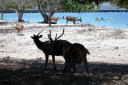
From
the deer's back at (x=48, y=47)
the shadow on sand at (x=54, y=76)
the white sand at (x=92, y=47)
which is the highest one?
the deer's back at (x=48, y=47)

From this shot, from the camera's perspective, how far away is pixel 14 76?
7.13m

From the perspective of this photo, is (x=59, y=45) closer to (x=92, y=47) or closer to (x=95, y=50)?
(x=95, y=50)

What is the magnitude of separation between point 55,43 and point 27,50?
6879 mm

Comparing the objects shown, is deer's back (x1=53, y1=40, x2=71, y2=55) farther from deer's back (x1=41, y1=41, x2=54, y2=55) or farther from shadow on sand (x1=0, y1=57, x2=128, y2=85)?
shadow on sand (x1=0, y1=57, x2=128, y2=85)

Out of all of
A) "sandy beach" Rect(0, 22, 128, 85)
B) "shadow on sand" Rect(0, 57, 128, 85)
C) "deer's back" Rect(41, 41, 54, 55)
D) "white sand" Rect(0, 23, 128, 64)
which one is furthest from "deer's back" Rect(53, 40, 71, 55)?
"white sand" Rect(0, 23, 128, 64)

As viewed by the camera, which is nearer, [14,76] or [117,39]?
[14,76]

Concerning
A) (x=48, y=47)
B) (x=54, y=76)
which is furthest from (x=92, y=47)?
(x=54, y=76)

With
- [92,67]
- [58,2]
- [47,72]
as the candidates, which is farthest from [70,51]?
[58,2]

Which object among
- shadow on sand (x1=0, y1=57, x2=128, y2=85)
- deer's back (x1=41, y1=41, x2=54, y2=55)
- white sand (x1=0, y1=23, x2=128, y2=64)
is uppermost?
deer's back (x1=41, y1=41, x2=54, y2=55)

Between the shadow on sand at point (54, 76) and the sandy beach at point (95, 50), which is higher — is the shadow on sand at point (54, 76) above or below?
above

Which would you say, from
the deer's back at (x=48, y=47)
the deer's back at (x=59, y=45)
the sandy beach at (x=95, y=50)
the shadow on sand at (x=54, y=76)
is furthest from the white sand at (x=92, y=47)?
the deer's back at (x=59, y=45)

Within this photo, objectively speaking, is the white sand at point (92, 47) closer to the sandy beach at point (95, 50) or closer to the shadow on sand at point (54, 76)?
the sandy beach at point (95, 50)

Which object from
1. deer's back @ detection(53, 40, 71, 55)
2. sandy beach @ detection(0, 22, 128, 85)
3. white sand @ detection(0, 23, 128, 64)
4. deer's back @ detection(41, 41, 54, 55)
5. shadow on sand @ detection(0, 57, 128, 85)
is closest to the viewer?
shadow on sand @ detection(0, 57, 128, 85)

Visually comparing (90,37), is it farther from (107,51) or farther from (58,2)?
(58,2)
